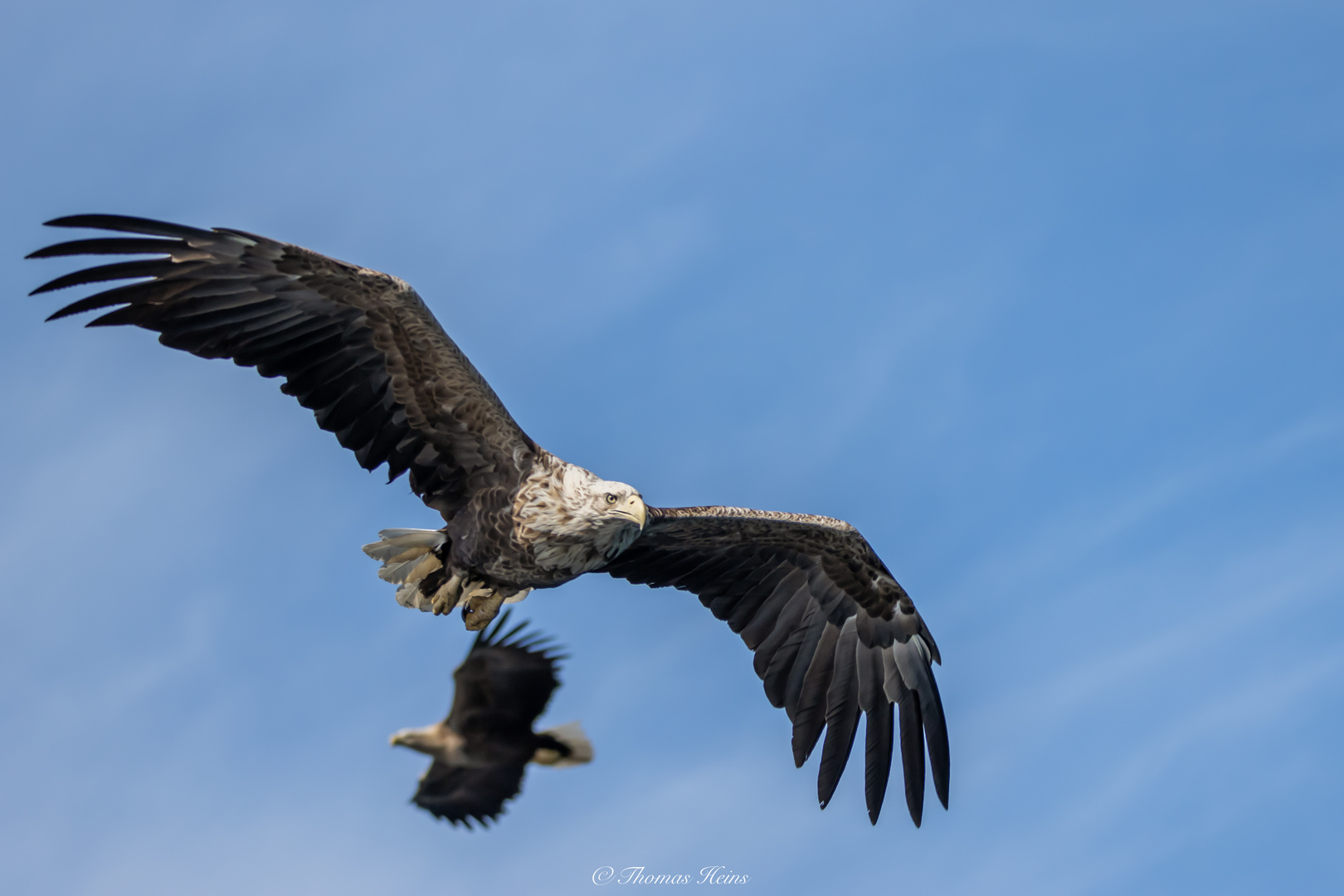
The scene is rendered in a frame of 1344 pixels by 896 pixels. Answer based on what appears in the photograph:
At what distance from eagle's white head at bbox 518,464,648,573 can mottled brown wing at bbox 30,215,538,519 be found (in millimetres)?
363

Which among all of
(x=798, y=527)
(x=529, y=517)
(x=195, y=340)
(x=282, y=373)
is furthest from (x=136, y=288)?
(x=798, y=527)

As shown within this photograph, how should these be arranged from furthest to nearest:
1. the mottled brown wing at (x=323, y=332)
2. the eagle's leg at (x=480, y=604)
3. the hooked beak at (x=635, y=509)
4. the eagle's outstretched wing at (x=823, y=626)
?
the eagle's outstretched wing at (x=823, y=626) < the eagle's leg at (x=480, y=604) < the hooked beak at (x=635, y=509) < the mottled brown wing at (x=323, y=332)

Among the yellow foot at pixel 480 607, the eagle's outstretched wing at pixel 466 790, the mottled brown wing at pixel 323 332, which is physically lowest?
the eagle's outstretched wing at pixel 466 790

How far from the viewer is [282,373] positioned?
34.1 feet

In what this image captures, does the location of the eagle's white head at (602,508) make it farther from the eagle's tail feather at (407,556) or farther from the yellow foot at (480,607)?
the eagle's tail feather at (407,556)

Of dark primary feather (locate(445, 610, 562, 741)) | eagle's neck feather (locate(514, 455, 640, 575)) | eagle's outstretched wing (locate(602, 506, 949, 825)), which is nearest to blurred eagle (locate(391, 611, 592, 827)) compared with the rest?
dark primary feather (locate(445, 610, 562, 741))

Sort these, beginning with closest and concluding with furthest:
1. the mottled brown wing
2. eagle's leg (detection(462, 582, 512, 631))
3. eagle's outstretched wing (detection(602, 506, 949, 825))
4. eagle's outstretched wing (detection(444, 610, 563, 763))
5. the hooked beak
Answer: eagle's outstretched wing (detection(444, 610, 563, 763)) → the mottled brown wing → the hooked beak → eagle's leg (detection(462, 582, 512, 631)) → eagle's outstretched wing (detection(602, 506, 949, 825))

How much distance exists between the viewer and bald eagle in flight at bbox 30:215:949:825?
1013 centimetres

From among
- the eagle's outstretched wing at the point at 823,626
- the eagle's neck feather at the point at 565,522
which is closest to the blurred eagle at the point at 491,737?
the eagle's neck feather at the point at 565,522

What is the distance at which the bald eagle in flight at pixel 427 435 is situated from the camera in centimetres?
1013

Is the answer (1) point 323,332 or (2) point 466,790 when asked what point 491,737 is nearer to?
(2) point 466,790

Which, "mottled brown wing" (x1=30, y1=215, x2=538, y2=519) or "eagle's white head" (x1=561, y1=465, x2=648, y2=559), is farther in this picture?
"eagle's white head" (x1=561, y1=465, x2=648, y2=559)

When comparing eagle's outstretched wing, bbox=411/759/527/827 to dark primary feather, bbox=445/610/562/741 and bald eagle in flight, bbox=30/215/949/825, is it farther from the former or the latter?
bald eagle in flight, bbox=30/215/949/825

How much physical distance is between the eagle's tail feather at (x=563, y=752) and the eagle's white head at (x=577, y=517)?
187 cm
